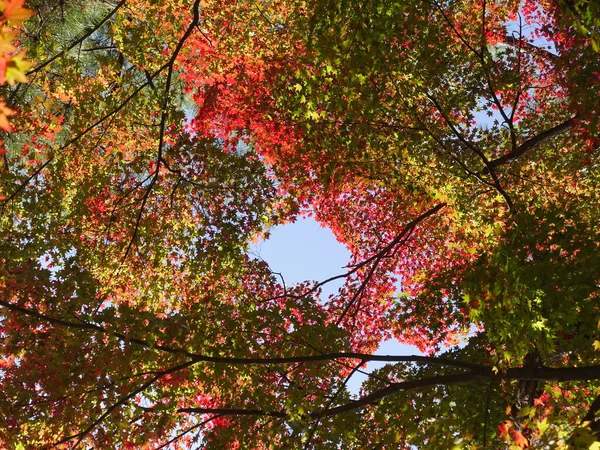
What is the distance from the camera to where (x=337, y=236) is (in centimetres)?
1494

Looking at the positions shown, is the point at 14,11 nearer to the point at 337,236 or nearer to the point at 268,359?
the point at 268,359

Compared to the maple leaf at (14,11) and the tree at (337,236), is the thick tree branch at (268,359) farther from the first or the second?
the maple leaf at (14,11)

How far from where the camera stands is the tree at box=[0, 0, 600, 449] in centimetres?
617

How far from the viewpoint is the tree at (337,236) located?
617cm

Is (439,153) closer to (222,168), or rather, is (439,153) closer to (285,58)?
(222,168)

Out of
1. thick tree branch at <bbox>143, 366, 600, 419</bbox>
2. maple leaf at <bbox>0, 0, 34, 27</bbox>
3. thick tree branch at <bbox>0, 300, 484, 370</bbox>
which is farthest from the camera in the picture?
thick tree branch at <bbox>0, 300, 484, 370</bbox>

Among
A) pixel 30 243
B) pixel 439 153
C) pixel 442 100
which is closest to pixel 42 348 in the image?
pixel 30 243

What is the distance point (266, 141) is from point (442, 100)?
4.61m

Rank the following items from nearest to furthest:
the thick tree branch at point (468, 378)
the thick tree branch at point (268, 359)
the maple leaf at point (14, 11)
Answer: the maple leaf at point (14, 11)
the thick tree branch at point (468, 378)
the thick tree branch at point (268, 359)

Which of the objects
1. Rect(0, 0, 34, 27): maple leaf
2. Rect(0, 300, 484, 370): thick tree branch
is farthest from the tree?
Rect(0, 0, 34, 27): maple leaf

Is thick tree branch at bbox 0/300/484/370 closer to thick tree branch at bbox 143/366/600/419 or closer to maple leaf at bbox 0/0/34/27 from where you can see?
thick tree branch at bbox 143/366/600/419

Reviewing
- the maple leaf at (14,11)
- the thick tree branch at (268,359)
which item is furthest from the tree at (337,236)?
the maple leaf at (14,11)

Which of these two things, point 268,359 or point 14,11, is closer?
point 14,11

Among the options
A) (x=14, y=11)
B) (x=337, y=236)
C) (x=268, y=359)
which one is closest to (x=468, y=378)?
(x=268, y=359)
